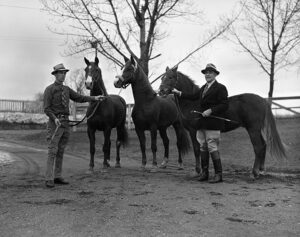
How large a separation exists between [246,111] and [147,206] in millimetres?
3967

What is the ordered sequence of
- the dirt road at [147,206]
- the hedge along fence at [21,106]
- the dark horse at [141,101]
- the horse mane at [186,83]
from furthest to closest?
the hedge along fence at [21,106] → the dark horse at [141,101] → the horse mane at [186,83] → the dirt road at [147,206]

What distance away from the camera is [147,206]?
6.12 meters

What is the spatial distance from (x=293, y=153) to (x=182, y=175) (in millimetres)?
5497

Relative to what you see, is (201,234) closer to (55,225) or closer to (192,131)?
(55,225)

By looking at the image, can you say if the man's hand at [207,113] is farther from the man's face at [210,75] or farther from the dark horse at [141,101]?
the dark horse at [141,101]

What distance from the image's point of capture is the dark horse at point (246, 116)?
9.09 meters

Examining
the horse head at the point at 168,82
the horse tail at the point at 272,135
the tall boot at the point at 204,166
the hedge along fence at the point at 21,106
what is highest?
the hedge along fence at the point at 21,106

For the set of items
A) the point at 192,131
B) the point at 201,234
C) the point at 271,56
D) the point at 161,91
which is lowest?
the point at 201,234

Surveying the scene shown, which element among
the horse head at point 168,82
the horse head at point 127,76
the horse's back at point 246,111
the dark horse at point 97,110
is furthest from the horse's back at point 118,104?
the horse's back at point 246,111

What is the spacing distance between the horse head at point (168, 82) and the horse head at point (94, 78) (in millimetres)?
1693

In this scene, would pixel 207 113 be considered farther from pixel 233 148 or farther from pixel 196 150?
pixel 233 148

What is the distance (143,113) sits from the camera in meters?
10.2

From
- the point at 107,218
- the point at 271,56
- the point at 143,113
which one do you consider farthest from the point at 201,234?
the point at 271,56

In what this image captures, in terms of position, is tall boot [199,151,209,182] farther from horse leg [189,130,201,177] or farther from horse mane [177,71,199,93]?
horse mane [177,71,199,93]
